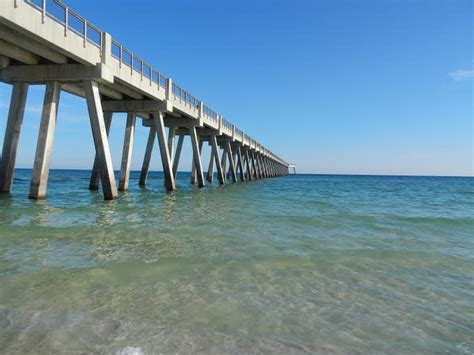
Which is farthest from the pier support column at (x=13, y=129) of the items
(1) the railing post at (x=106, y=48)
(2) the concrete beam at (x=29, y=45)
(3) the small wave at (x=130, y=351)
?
(3) the small wave at (x=130, y=351)

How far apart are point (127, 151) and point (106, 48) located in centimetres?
967

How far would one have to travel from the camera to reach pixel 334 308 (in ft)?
14.7

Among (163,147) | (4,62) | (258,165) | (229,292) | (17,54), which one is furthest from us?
(258,165)

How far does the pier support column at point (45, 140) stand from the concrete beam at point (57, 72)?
16.7 inches

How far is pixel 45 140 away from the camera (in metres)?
17.4

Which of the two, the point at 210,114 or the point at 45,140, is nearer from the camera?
the point at 45,140

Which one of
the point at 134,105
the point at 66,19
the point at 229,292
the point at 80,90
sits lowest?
the point at 229,292

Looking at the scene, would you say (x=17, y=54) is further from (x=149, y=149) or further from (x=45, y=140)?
(x=149, y=149)

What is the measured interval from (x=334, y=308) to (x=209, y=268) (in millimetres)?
2263

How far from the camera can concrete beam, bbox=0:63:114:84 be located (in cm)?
1751

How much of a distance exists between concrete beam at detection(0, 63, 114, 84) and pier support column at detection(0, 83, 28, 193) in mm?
1303

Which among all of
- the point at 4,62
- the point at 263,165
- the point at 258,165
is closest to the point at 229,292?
the point at 4,62

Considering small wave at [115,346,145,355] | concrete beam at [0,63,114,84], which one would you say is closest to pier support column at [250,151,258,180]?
concrete beam at [0,63,114,84]

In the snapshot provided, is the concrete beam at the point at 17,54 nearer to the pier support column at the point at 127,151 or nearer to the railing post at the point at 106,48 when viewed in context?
the railing post at the point at 106,48
